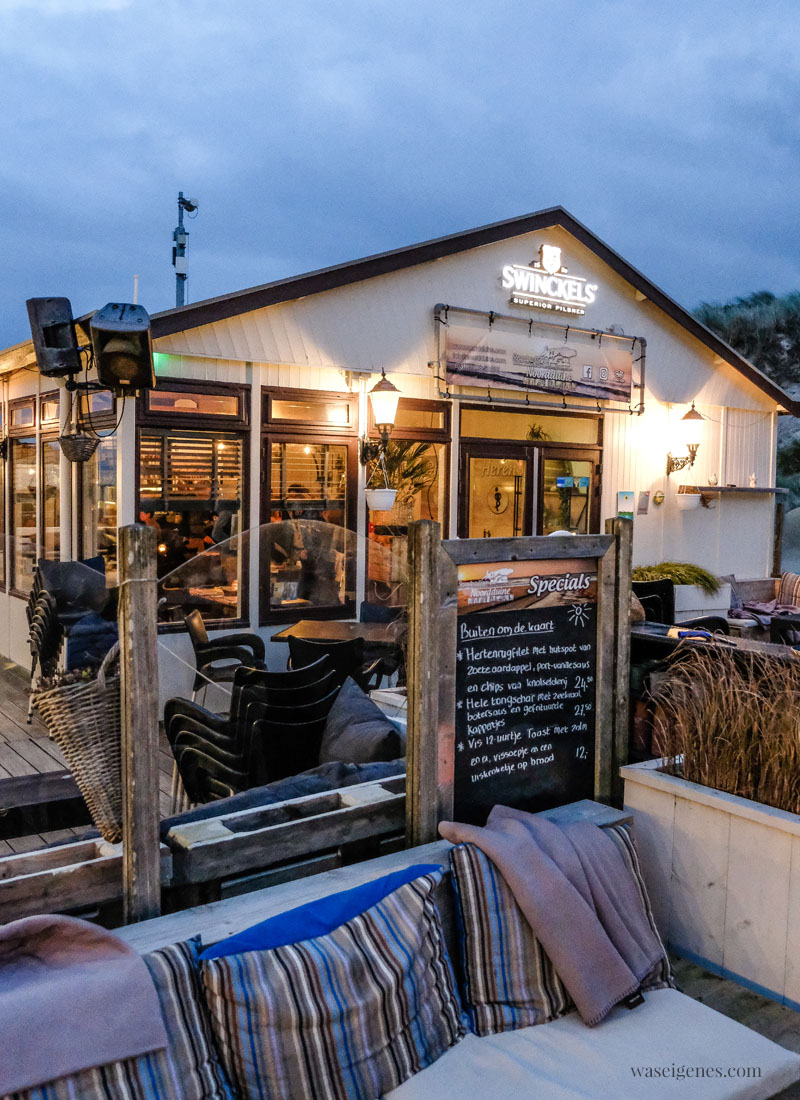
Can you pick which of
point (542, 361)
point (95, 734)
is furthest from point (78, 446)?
point (95, 734)

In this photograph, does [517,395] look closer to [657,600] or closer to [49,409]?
[657,600]

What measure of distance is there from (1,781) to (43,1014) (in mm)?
1510

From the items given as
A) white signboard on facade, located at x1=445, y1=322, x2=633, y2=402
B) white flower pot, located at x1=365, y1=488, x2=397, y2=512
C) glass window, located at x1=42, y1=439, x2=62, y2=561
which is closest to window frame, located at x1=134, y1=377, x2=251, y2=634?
white flower pot, located at x1=365, y1=488, x2=397, y2=512

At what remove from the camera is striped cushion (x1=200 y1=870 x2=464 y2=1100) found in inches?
80.7

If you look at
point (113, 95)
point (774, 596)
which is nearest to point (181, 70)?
point (113, 95)

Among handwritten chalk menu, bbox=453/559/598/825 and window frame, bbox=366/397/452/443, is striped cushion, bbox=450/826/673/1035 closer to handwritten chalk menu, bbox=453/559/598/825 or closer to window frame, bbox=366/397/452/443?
handwritten chalk menu, bbox=453/559/598/825

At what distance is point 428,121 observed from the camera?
357ft

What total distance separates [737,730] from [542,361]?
21.4ft

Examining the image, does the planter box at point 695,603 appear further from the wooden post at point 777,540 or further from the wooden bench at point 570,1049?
the wooden bench at point 570,1049

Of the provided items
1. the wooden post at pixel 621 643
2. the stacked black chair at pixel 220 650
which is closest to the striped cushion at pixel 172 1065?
the wooden post at pixel 621 643

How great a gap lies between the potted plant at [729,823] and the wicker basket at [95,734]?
1849 mm

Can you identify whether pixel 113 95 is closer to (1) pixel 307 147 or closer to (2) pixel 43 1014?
(1) pixel 307 147

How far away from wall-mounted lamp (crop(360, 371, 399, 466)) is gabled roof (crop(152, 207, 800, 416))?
93 centimetres

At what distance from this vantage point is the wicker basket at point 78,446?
676 cm
